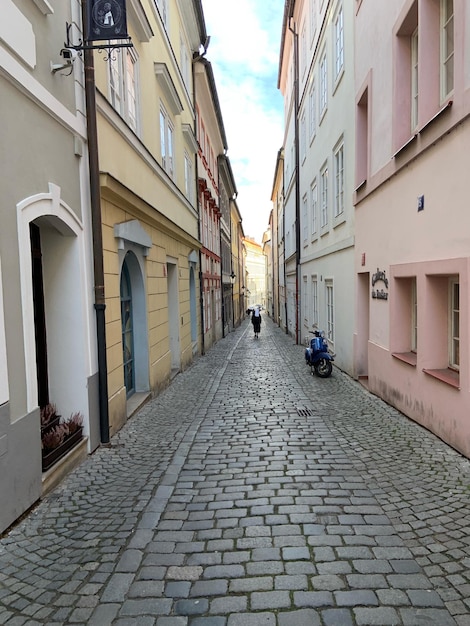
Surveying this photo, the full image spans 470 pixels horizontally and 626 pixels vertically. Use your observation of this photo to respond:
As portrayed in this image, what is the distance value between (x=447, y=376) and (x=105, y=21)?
582 cm

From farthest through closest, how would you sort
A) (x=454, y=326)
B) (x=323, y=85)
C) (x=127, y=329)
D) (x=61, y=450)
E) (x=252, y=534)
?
(x=323, y=85) < (x=127, y=329) < (x=454, y=326) < (x=61, y=450) < (x=252, y=534)

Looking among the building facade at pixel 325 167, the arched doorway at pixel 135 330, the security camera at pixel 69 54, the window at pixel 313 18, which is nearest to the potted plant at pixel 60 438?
the arched doorway at pixel 135 330

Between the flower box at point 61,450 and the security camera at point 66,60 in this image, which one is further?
the security camera at point 66,60

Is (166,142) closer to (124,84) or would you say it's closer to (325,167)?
(124,84)

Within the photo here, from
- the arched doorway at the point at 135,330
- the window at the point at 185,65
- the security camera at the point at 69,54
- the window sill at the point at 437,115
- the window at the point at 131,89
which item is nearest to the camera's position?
the security camera at the point at 69,54

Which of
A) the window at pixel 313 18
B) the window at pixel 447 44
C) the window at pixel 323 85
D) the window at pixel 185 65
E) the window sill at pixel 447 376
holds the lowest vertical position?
the window sill at pixel 447 376

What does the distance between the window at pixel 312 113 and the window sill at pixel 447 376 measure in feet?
38.3

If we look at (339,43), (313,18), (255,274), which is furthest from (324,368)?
(255,274)

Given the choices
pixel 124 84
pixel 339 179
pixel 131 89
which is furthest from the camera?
pixel 339 179

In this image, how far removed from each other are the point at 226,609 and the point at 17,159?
3.81m

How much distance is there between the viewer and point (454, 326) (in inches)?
239

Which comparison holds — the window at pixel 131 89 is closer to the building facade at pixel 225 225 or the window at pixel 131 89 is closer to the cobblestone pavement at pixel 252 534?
the cobblestone pavement at pixel 252 534

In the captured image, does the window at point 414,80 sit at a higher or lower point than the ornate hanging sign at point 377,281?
higher

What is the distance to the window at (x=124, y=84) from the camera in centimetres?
707
